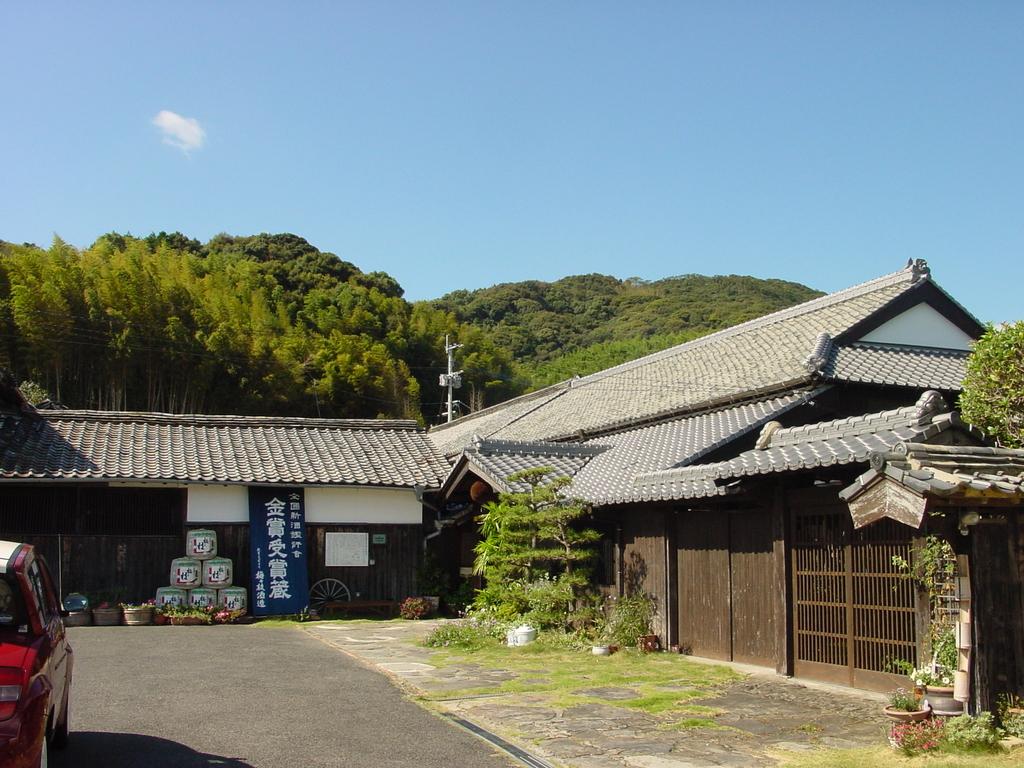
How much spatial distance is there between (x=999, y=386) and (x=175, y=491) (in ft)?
49.9

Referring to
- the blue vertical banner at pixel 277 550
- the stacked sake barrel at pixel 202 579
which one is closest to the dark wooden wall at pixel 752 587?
the blue vertical banner at pixel 277 550

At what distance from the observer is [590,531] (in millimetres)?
14312

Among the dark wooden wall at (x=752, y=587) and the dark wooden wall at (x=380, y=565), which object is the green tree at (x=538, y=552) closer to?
the dark wooden wall at (x=752, y=587)

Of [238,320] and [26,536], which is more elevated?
[238,320]

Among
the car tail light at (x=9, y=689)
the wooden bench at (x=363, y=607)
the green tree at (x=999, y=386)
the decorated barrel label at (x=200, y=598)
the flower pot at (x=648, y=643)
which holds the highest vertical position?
the green tree at (x=999, y=386)

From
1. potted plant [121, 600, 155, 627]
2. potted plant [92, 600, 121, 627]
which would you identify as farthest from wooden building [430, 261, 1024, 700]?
potted plant [92, 600, 121, 627]

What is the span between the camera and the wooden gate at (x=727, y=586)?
36.9 ft

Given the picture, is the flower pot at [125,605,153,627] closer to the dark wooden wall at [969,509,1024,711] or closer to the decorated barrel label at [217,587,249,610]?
the decorated barrel label at [217,587,249,610]

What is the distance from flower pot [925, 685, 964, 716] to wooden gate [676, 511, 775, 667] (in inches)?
155

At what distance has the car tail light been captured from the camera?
16.2ft

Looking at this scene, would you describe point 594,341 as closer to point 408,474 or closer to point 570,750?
point 408,474

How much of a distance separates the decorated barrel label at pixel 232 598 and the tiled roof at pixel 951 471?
14080 mm

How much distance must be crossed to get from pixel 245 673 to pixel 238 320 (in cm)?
2381

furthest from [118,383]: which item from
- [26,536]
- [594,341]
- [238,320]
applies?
[594,341]
